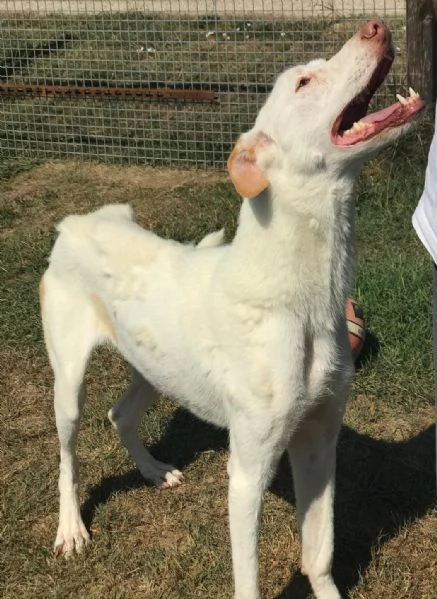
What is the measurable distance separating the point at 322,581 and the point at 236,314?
1211mm

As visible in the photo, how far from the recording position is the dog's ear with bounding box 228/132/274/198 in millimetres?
2857

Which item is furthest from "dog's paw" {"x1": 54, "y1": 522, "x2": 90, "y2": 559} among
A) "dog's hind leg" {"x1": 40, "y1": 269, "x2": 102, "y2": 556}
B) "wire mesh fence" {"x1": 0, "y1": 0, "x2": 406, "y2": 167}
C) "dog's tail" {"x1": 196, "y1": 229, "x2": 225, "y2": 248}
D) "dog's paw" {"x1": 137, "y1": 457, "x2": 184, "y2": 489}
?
"wire mesh fence" {"x1": 0, "y1": 0, "x2": 406, "y2": 167}

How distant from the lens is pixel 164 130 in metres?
8.88

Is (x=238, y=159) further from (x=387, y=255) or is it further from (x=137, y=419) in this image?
(x=387, y=255)

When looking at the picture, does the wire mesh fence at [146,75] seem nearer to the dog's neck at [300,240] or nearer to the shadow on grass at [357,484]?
the shadow on grass at [357,484]

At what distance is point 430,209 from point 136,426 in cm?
216

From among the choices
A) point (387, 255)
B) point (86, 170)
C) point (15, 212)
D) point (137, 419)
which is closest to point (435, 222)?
point (137, 419)

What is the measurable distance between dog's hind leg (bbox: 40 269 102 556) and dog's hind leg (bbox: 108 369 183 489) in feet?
1.26

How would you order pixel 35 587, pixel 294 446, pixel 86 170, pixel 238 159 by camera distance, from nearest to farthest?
pixel 238 159, pixel 294 446, pixel 35 587, pixel 86 170

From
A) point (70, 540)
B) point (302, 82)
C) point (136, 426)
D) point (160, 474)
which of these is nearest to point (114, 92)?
point (136, 426)

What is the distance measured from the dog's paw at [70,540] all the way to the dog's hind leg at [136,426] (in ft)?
1.64

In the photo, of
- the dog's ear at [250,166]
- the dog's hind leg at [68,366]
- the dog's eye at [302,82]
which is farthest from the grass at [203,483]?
the dog's eye at [302,82]

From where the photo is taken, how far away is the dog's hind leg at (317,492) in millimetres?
3389

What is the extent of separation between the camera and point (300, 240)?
9.55 ft
